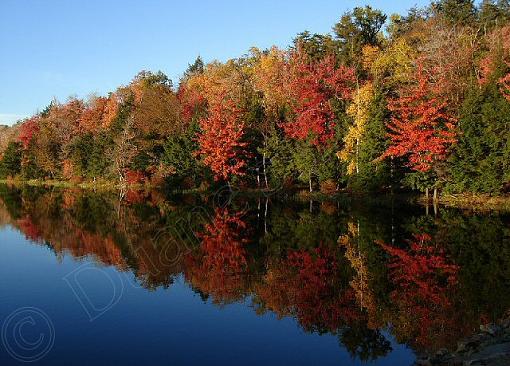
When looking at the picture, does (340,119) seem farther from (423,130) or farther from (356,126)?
(423,130)

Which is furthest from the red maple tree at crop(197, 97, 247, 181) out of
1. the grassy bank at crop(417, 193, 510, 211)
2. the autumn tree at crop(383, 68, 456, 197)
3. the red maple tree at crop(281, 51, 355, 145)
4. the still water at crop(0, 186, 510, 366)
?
the grassy bank at crop(417, 193, 510, 211)

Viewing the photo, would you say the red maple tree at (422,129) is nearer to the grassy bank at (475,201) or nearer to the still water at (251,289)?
the grassy bank at (475,201)

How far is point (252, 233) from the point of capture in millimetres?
30047

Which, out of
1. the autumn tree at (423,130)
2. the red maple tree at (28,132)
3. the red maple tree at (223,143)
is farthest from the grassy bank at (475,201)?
the red maple tree at (28,132)

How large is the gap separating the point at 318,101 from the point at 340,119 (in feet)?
10.0

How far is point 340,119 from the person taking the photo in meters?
46.4

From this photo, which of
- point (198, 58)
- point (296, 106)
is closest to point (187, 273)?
point (296, 106)

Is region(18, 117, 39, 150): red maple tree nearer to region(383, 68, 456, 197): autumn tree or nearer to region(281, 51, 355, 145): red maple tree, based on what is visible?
region(281, 51, 355, 145): red maple tree

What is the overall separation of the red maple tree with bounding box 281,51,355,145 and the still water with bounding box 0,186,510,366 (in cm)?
1549

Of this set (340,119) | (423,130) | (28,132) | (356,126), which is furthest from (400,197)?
(28,132)

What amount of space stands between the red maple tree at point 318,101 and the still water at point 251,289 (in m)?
15.5

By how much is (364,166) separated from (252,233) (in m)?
16.3

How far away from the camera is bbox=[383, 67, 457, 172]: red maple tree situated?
37.7m

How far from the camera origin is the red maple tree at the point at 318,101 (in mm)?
47312
